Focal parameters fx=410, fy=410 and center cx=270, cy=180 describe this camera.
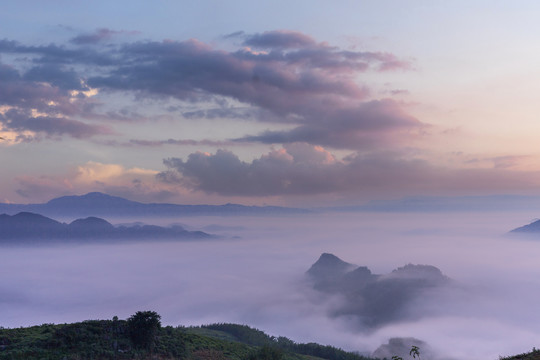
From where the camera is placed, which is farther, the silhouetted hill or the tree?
the tree

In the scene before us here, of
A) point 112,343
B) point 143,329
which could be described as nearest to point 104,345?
point 112,343

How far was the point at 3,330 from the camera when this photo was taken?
56406 millimetres

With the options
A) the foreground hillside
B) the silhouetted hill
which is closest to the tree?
the foreground hillside

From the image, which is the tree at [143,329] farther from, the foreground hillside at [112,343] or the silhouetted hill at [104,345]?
the silhouetted hill at [104,345]

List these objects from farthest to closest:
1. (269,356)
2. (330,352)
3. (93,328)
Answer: (330,352) < (269,356) < (93,328)

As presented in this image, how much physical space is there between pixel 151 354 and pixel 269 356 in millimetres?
16706

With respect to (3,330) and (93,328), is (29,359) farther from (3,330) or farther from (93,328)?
(3,330)

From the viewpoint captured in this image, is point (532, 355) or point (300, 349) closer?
point (532, 355)

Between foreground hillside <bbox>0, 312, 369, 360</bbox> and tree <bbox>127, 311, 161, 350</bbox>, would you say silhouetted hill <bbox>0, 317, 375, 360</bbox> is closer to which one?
foreground hillside <bbox>0, 312, 369, 360</bbox>

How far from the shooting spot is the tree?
177 feet

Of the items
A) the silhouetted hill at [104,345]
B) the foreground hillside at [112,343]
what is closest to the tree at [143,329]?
the foreground hillside at [112,343]

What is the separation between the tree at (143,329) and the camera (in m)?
53.9

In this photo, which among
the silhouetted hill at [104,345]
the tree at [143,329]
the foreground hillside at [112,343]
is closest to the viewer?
the silhouetted hill at [104,345]

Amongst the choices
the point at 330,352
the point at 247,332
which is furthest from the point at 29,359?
Result: the point at 247,332
